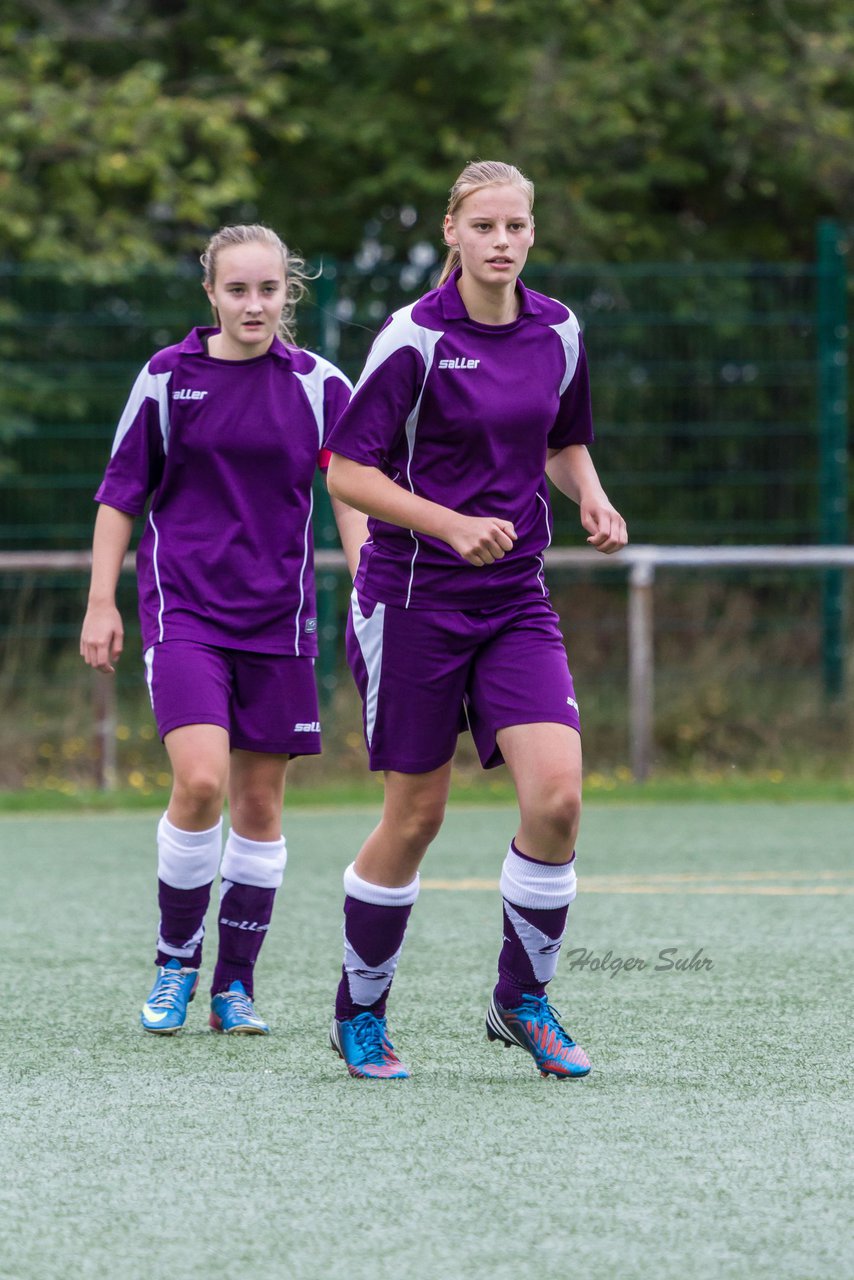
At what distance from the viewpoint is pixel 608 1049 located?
435cm

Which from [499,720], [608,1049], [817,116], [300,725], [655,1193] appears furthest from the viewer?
[817,116]

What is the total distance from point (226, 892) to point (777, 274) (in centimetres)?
737

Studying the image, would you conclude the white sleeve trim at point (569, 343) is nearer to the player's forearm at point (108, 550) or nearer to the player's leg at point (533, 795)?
the player's leg at point (533, 795)

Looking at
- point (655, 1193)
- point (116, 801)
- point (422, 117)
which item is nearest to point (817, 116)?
point (422, 117)

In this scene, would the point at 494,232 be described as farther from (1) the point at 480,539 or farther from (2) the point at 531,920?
(2) the point at 531,920

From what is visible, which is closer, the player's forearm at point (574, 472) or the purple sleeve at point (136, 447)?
the player's forearm at point (574, 472)

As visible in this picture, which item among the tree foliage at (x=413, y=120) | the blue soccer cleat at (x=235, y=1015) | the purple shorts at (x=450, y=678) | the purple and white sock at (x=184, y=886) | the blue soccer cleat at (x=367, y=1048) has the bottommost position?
the blue soccer cleat at (x=235, y=1015)

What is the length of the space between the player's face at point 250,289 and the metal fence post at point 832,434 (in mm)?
6940

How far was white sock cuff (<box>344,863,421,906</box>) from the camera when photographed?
13.8 ft

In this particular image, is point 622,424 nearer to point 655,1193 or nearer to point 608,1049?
point 608,1049

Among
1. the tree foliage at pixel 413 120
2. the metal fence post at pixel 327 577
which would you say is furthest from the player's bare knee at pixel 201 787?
the tree foliage at pixel 413 120

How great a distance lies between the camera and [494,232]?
3.99m

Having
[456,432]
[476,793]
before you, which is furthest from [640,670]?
[456,432]

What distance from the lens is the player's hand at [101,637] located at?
4.62m
